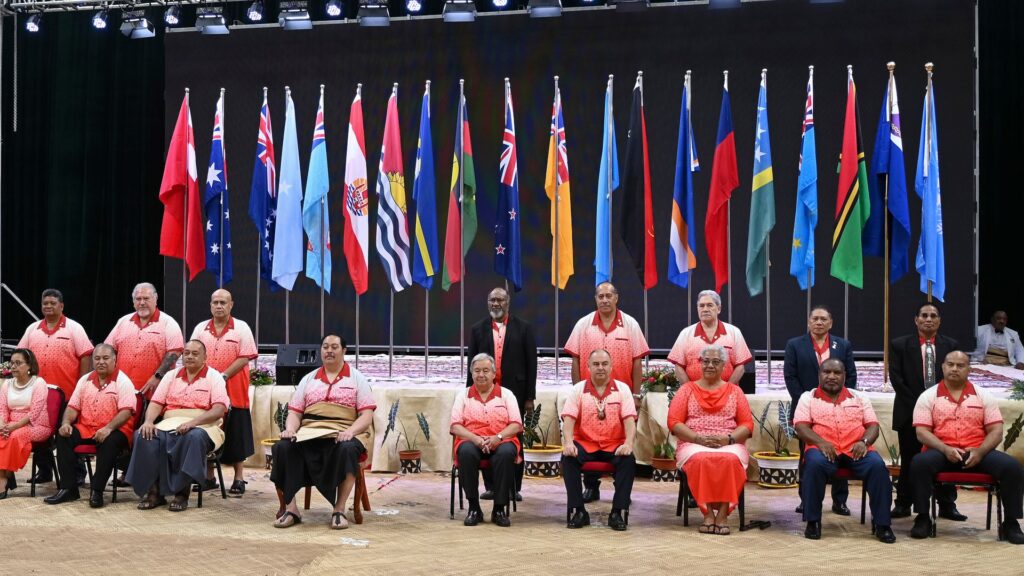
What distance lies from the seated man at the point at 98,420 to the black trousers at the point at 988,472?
519 cm

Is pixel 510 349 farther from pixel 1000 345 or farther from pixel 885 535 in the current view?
pixel 1000 345

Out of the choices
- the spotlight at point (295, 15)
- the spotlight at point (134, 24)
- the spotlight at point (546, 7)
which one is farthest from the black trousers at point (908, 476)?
the spotlight at point (134, 24)

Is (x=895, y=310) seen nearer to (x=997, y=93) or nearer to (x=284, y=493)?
(x=997, y=93)

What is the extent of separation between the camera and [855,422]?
682cm

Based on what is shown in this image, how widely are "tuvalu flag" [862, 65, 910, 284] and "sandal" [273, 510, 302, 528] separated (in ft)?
16.3

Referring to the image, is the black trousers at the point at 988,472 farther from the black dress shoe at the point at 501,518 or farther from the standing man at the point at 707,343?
the black dress shoe at the point at 501,518

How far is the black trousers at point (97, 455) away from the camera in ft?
24.5

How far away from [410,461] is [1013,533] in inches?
175

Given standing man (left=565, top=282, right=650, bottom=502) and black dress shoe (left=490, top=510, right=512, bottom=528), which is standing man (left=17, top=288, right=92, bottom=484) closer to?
black dress shoe (left=490, top=510, right=512, bottom=528)

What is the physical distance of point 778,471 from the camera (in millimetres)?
8242

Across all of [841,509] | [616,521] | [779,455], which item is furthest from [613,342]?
[841,509]

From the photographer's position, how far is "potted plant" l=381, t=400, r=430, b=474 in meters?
8.81

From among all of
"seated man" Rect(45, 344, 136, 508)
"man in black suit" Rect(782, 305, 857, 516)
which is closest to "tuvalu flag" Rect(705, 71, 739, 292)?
"man in black suit" Rect(782, 305, 857, 516)

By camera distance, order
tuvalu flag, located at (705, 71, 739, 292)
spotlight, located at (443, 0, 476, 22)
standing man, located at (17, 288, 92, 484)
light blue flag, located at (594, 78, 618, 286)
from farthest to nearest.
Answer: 1. spotlight, located at (443, 0, 476, 22)
2. light blue flag, located at (594, 78, 618, 286)
3. tuvalu flag, located at (705, 71, 739, 292)
4. standing man, located at (17, 288, 92, 484)
